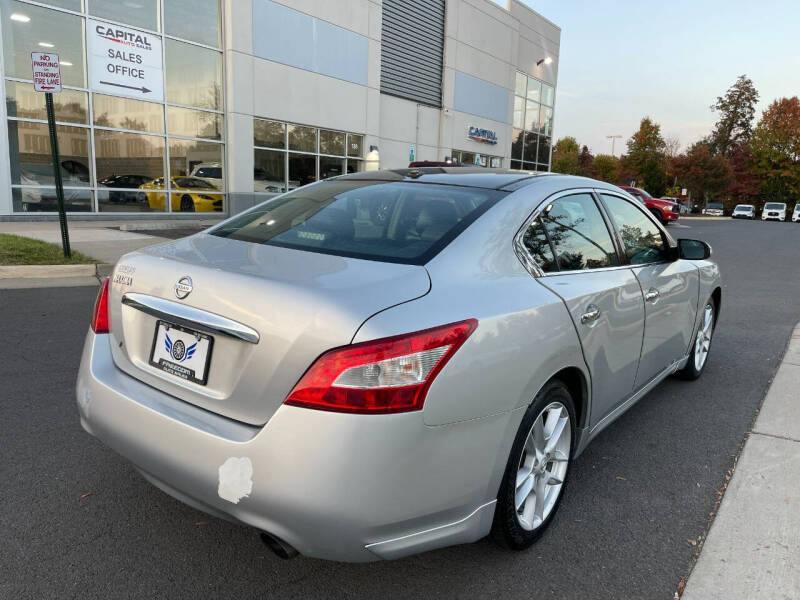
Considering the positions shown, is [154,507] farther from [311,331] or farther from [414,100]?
[414,100]

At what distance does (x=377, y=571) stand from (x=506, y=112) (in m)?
31.4

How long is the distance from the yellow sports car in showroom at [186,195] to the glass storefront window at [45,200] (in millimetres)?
1650

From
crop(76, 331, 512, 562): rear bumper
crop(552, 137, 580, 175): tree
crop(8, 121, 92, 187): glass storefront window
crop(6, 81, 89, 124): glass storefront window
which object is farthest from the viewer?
crop(552, 137, 580, 175): tree

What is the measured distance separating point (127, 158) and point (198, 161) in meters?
2.17

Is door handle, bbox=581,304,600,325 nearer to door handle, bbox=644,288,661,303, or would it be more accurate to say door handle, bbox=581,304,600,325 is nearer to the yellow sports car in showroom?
door handle, bbox=644,288,661,303

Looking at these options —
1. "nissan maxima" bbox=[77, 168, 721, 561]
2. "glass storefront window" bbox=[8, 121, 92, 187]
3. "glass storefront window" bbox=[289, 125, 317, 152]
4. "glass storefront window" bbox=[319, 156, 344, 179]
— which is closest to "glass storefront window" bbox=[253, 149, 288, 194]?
"glass storefront window" bbox=[289, 125, 317, 152]

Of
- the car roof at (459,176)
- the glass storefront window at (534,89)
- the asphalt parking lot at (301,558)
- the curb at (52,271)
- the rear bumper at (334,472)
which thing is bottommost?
the asphalt parking lot at (301,558)

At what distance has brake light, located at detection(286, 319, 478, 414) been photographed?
71.3 inches

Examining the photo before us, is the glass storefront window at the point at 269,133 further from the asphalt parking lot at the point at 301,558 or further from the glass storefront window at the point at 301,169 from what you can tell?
the asphalt parking lot at the point at 301,558

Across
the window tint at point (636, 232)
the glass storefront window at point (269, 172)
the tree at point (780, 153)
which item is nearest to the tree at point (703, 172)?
the tree at point (780, 153)

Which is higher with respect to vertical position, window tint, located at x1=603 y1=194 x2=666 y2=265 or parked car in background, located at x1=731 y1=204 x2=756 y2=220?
window tint, located at x1=603 y1=194 x2=666 y2=265

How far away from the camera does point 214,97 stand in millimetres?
18500

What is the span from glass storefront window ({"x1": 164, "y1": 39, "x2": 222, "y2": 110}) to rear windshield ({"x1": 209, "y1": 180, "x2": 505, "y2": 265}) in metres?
16.5

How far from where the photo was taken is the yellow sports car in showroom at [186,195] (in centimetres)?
1770
